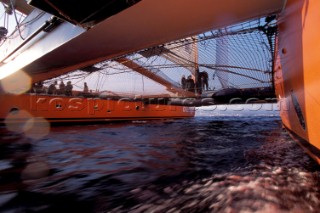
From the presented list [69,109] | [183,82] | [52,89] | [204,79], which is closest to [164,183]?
[69,109]

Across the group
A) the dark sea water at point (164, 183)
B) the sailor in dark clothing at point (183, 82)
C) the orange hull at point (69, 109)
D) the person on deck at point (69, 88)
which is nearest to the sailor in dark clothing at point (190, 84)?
the sailor in dark clothing at point (183, 82)

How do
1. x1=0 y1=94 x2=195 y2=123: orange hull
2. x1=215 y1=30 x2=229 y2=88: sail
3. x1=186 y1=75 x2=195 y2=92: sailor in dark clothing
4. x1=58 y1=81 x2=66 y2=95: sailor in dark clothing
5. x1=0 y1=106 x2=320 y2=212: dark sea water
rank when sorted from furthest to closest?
x1=186 y1=75 x2=195 y2=92: sailor in dark clothing → x1=58 y1=81 x2=66 y2=95: sailor in dark clothing → x1=0 y1=94 x2=195 y2=123: orange hull → x1=215 y1=30 x2=229 y2=88: sail → x1=0 y1=106 x2=320 y2=212: dark sea water

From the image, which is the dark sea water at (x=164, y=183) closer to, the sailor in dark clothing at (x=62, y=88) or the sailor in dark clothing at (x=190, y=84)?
the sailor in dark clothing at (x=62, y=88)

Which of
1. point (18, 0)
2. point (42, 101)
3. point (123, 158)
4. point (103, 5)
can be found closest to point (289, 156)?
point (123, 158)

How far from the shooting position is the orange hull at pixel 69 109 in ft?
21.1

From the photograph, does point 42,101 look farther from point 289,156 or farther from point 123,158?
point 289,156

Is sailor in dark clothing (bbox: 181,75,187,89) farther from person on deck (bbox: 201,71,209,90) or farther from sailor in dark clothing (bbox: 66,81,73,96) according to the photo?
sailor in dark clothing (bbox: 66,81,73,96)

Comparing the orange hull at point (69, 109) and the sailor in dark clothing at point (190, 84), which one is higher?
the sailor in dark clothing at point (190, 84)

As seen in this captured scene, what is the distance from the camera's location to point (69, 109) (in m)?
7.61

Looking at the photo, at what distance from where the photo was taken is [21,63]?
529 centimetres

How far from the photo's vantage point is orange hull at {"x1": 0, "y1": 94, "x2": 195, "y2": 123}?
254 inches

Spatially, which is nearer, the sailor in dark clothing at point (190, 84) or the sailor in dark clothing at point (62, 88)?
the sailor in dark clothing at point (62, 88)

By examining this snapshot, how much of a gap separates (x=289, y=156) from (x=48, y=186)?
2.54 m

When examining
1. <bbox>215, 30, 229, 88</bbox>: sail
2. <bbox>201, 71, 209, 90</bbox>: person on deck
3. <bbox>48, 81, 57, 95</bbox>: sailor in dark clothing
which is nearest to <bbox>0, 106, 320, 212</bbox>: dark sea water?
<bbox>215, 30, 229, 88</bbox>: sail
